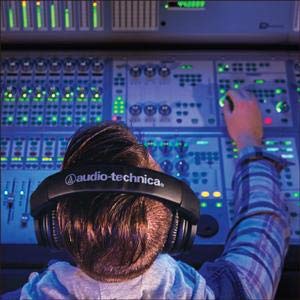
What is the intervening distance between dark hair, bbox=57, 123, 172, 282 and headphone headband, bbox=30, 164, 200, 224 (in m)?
0.02

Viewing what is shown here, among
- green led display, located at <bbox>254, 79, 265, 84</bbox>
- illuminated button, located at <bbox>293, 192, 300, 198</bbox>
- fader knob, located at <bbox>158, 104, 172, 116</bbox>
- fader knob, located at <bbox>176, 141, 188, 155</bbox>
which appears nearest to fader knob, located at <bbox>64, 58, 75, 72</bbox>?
fader knob, located at <bbox>158, 104, 172, 116</bbox>

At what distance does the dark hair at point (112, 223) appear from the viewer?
1037mm

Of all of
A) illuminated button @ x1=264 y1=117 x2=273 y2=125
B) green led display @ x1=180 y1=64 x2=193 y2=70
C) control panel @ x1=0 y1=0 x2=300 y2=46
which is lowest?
illuminated button @ x1=264 y1=117 x2=273 y2=125

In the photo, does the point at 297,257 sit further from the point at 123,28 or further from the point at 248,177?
the point at 123,28

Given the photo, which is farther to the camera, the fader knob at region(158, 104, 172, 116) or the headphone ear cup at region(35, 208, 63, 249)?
the fader knob at region(158, 104, 172, 116)

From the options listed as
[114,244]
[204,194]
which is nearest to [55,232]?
[114,244]

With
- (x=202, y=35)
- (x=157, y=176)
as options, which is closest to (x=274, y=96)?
(x=202, y=35)

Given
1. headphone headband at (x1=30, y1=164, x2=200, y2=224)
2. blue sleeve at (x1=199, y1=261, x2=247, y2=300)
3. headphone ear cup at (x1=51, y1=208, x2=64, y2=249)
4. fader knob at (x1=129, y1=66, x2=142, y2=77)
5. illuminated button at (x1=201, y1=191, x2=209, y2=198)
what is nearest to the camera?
headphone headband at (x1=30, y1=164, x2=200, y2=224)

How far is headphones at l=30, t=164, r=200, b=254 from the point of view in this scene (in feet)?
3.37

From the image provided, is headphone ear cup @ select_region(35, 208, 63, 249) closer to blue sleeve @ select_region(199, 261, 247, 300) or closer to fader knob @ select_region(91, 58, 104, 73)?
blue sleeve @ select_region(199, 261, 247, 300)

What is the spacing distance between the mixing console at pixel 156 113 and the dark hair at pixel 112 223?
567 mm

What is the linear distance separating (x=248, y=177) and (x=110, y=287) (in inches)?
23.9

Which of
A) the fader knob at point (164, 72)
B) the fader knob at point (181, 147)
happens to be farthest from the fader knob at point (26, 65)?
the fader knob at point (181, 147)

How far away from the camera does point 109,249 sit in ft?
3.43
